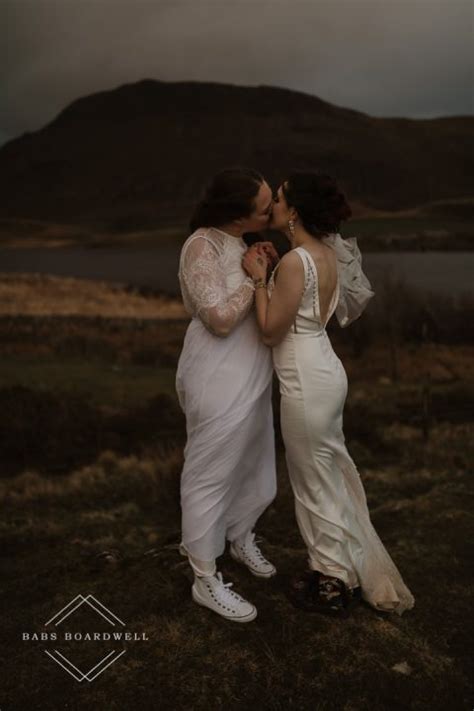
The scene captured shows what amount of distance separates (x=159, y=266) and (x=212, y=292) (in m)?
44.4

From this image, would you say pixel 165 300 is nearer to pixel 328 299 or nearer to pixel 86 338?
pixel 86 338

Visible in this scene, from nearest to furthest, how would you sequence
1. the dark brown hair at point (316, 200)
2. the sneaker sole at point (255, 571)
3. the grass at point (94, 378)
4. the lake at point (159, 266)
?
the dark brown hair at point (316, 200) → the sneaker sole at point (255, 571) → the grass at point (94, 378) → the lake at point (159, 266)

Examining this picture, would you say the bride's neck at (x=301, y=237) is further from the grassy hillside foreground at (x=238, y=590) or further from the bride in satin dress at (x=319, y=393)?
the grassy hillside foreground at (x=238, y=590)

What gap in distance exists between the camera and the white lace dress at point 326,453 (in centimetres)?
288

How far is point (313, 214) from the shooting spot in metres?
2.77

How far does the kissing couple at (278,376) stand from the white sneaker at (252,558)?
208 millimetres

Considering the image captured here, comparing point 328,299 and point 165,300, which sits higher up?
point 328,299

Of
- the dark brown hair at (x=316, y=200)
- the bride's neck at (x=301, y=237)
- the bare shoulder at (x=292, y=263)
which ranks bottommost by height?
the bare shoulder at (x=292, y=263)

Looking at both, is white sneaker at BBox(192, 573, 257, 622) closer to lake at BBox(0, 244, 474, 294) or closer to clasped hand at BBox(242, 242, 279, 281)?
clasped hand at BBox(242, 242, 279, 281)

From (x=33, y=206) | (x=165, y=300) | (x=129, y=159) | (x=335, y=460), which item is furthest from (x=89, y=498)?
(x=129, y=159)

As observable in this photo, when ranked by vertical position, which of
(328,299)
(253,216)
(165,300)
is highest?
(253,216)

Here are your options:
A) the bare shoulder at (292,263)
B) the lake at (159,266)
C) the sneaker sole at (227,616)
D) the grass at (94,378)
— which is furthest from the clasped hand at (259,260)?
the grass at (94,378)

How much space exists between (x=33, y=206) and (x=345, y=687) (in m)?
103

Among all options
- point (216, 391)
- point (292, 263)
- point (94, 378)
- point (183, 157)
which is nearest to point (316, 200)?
point (292, 263)
